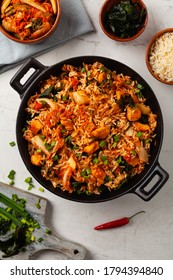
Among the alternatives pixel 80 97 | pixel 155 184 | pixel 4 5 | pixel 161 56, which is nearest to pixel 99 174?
pixel 155 184

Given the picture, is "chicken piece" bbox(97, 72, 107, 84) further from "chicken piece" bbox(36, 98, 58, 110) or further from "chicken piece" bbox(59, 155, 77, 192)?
"chicken piece" bbox(59, 155, 77, 192)

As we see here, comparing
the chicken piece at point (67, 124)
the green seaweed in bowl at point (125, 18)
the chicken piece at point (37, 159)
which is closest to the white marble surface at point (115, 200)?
the green seaweed in bowl at point (125, 18)

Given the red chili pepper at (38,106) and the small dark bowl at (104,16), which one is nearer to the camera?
the red chili pepper at (38,106)

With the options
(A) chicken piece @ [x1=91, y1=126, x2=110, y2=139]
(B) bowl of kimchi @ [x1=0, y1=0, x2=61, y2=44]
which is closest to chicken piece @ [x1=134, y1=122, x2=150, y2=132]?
(A) chicken piece @ [x1=91, y1=126, x2=110, y2=139]

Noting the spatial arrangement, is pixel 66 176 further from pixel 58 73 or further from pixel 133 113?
pixel 58 73

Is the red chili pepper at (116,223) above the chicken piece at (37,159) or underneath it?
underneath

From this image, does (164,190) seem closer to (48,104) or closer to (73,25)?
(48,104)

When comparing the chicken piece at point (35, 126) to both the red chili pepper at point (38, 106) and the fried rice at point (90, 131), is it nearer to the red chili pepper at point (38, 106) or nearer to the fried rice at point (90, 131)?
the fried rice at point (90, 131)
